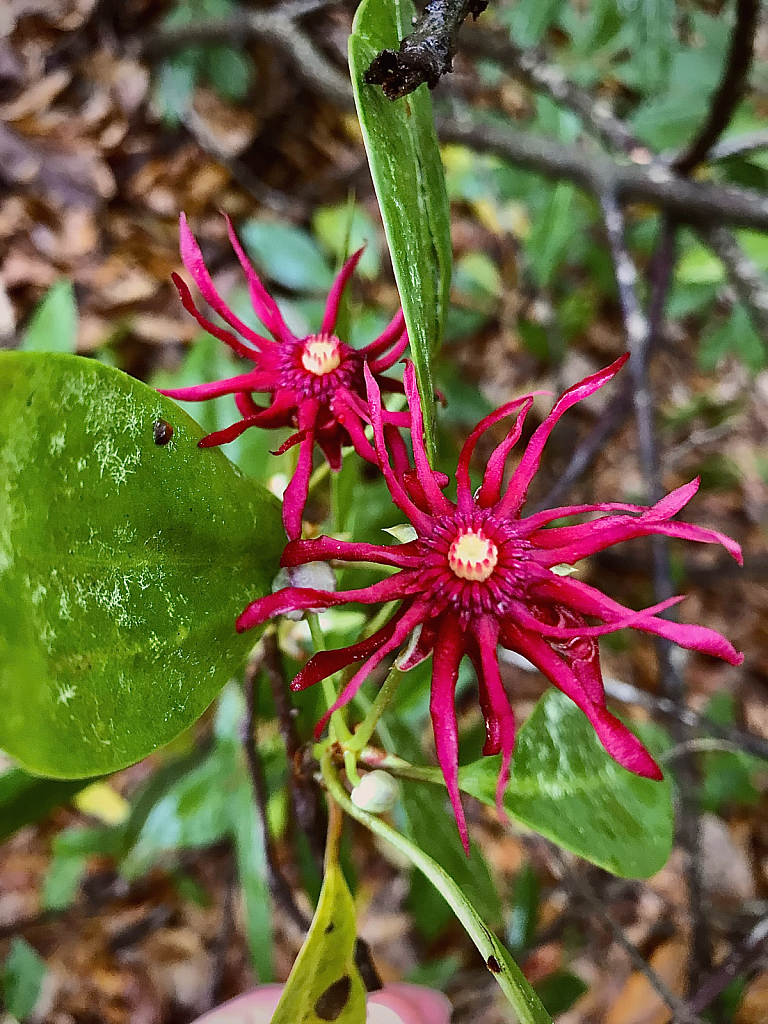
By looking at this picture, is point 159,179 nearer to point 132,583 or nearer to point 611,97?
point 611,97

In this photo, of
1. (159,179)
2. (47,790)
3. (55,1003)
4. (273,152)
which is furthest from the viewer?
(273,152)

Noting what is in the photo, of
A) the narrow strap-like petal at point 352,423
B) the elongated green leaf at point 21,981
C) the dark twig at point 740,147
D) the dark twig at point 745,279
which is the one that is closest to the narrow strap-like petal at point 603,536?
the narrow strap-like petal at point 352,423

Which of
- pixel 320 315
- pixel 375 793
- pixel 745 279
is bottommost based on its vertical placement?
pixel 375 793

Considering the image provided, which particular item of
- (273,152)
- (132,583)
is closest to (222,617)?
(132,583)

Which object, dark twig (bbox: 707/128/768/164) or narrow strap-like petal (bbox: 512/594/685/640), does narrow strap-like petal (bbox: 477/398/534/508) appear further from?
dark twig (bbox: 707/128/768/164)

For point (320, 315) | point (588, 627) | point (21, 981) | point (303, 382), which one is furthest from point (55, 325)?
point (21, 981)

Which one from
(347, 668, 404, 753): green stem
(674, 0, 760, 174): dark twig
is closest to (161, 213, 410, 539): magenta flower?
(347, 668, 404, 753): green stem

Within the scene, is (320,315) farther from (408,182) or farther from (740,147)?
(408,182)
